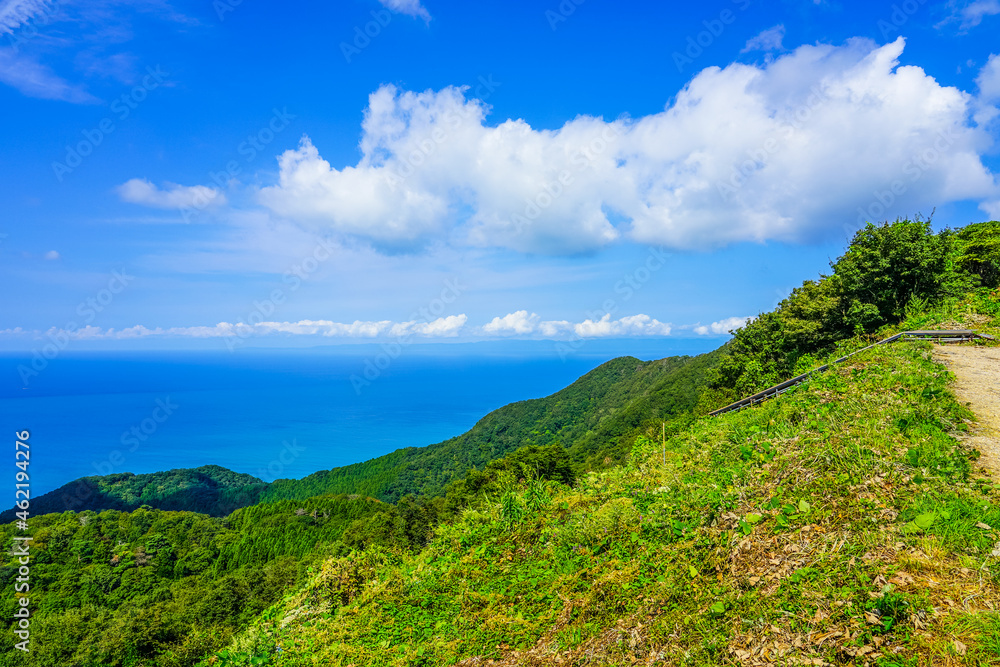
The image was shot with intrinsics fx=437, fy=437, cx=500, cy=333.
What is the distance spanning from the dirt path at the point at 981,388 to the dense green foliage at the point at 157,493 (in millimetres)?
131122

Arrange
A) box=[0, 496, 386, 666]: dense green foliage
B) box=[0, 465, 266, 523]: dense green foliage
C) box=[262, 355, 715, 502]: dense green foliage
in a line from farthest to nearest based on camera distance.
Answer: box=[262, 355, 715, 502]: dense green foliage, box=[0, 465, 266, 523]: dense green foliage, box=[0, 496, 386, 666]: dense green foliage

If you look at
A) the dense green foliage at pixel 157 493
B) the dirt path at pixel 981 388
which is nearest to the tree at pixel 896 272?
the dirt path at pixel 981 388

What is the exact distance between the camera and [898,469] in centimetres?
570

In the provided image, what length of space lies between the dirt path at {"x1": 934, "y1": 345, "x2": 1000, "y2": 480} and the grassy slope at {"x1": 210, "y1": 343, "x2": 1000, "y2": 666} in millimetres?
299

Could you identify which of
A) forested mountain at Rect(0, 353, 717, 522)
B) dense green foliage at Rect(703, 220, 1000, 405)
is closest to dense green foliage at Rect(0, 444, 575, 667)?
dense green foliage at Rect(703, 220, 1000, 405)

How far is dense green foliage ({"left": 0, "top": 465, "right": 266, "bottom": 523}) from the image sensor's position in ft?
341

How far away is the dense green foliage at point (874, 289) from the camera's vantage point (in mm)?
16844

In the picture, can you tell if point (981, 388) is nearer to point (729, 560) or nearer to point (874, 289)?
point (729, 560)

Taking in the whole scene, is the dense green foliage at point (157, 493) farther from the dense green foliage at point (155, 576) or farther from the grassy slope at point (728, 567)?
the grassy slope at point (728, 567)

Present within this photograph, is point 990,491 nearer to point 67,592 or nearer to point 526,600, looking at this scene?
point 526,600

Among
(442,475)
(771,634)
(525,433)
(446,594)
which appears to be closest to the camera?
(771,634)

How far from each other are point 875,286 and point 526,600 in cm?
2017

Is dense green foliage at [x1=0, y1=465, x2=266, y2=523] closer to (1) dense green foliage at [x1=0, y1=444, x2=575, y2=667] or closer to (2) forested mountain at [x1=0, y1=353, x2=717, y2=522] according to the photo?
(2) forested mountain at [x1=0, y1=353, x2=717, y2=522]

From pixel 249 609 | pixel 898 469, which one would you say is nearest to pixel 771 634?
pixel 898 469
